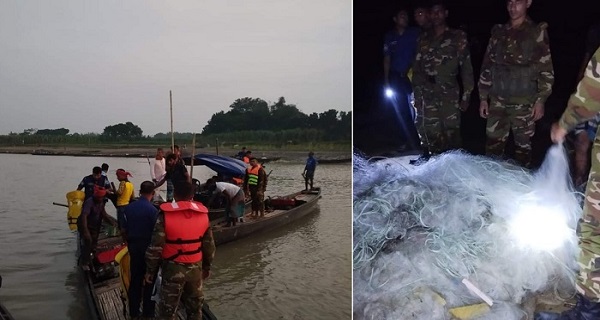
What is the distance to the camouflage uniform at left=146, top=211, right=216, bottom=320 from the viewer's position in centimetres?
197

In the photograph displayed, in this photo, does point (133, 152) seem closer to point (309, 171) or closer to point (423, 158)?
point (309, 171)

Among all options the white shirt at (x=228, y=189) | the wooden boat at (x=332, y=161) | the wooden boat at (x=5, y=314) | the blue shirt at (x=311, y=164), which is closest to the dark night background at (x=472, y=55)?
the wooden boat at (x=332, y=161)

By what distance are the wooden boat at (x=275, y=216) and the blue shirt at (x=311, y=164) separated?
114 mm

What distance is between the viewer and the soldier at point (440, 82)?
209cm

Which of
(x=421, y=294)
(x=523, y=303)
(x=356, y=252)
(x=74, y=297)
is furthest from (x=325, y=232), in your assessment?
(x=74, y=297)

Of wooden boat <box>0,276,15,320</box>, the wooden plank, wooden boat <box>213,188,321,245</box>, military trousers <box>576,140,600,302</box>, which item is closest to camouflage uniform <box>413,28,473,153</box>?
military trousers <box>576,140,600,302</box>

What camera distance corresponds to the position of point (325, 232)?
249cm

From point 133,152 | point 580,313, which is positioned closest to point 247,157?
point 133,152

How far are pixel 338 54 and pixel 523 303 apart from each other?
1368mm

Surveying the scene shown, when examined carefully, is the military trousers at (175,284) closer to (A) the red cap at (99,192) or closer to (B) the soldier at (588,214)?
(A) the red cap at (99,192)

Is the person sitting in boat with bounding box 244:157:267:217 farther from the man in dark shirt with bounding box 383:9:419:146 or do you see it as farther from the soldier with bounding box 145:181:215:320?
the man in dark shirt with bounding box 383:9:419:146

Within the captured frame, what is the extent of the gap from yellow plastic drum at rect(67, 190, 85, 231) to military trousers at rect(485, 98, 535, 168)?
192cm

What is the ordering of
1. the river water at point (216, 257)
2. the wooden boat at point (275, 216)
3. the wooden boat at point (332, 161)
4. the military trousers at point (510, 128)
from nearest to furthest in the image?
the military trousers at point (510, 128), the wooden boat at point (332, 161), the river water at point (216, 257), the wooden boat at point (275, 216)

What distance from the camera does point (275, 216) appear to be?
9.00 feet
